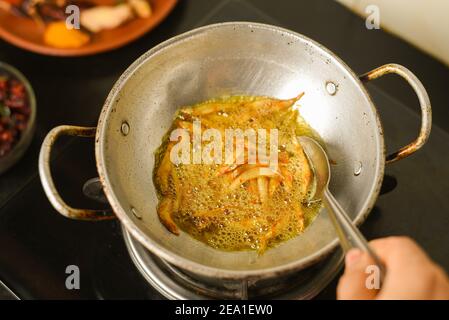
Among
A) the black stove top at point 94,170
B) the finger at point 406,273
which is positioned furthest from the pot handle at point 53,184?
the finger at point 406,273

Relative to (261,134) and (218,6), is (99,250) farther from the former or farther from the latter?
(218,6)

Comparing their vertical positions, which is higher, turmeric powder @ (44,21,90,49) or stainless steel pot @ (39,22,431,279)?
turmeric powder @ (44,21,90,49)

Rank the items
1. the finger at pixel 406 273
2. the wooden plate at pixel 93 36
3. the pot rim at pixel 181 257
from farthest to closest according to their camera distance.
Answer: the wooden plate at pixel 93 36 < the pot rim at pixel 181 257 < the finger at pixel 406 273

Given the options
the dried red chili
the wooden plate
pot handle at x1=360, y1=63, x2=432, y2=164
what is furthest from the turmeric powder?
pot handle at x1=360, y1=63, x2=432, y2=164

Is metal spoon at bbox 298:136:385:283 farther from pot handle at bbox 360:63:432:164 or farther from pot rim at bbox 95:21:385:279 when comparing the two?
pot handle at bbox 360:63:432:164

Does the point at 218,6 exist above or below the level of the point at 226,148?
above

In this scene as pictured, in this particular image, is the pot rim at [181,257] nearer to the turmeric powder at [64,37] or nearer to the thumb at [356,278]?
the thumb at [356,278]

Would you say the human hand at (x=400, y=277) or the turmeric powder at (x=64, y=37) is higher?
the turmeric powder at (x=64, y=37)
